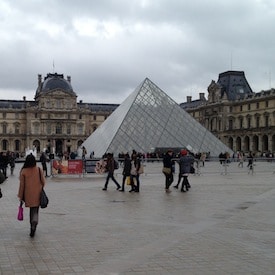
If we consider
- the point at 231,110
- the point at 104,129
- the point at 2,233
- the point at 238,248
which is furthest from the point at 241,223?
the point at 231,110

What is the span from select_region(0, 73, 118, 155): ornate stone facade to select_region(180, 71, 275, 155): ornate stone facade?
23.8m

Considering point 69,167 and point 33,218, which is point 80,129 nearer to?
point 69,167

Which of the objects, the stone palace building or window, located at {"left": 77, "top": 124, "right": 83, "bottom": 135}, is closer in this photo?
the stone palace building

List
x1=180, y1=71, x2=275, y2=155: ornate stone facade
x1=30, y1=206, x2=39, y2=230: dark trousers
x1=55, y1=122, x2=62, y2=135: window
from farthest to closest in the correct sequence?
x1=55, y1=122, x2=62, y2=135: window, x1=180, y1=71, x2=275, y2=155: ornate stone facade, x1=30, y1=206, x2=39, y2=230: dark trousers

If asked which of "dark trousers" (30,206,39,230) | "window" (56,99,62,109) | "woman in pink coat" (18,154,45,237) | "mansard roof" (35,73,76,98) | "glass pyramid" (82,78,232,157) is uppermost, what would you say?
"mansard roof" (35,73,76,98)

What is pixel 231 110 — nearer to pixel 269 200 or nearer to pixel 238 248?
pixel 269 200

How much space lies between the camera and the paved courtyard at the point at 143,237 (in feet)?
17.9

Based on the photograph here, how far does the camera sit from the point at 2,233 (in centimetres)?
741

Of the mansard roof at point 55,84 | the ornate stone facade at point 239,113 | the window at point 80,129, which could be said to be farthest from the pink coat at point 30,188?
the window at point 80,129

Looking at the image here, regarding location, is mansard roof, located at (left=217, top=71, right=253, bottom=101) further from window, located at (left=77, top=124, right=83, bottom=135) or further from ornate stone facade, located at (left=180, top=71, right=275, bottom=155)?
window, located at (left=77, top=124, right=83, bottom=135)

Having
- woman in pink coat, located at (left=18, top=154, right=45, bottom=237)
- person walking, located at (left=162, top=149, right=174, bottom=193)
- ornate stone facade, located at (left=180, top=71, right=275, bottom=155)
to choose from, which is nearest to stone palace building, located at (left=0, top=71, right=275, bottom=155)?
ornate stone facade, located at (left=180, top=71, right=275, bottom=155)

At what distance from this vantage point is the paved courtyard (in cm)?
547

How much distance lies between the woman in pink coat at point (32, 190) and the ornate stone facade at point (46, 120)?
81418 millimetres

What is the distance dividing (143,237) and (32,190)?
6.02ft
